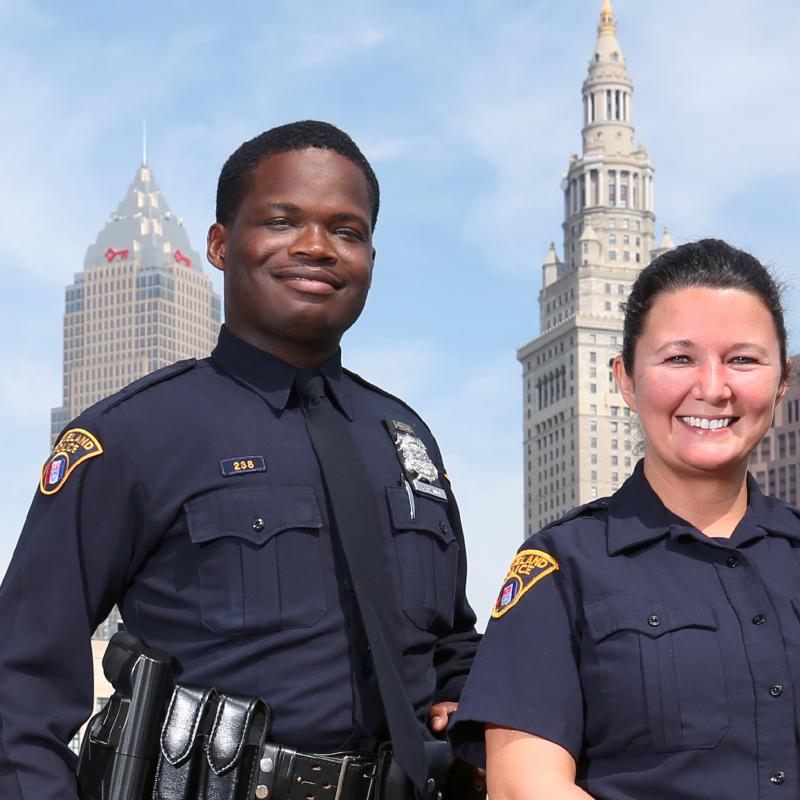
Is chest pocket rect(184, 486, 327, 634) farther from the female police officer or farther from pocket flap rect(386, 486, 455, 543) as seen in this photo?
the female police officer

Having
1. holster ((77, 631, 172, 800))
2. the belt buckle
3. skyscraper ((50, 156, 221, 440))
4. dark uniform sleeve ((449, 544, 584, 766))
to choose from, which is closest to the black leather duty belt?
the belt buckle

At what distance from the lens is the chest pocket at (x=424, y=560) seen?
4.13 metres

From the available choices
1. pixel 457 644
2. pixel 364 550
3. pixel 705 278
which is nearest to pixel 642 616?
pixel 705 278

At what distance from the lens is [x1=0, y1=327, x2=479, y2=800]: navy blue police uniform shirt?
382 cm

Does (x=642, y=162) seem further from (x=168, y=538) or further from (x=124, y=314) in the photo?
(x=168, y=538)

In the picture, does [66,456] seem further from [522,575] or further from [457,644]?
[522,575]

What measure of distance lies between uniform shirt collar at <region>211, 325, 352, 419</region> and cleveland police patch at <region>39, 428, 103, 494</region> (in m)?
0.50

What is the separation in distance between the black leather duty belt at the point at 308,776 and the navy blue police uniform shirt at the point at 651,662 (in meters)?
0.57

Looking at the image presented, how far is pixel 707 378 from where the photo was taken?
334 centimetres

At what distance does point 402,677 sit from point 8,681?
1.02 m

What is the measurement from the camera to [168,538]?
399 centimetres

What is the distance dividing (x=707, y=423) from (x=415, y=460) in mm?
1248

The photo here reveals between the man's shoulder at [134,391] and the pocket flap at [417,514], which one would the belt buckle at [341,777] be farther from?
the man's shoulder at [134,391]

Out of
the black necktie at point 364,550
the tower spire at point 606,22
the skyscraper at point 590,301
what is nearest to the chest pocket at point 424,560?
the black necktie at point 364,550
